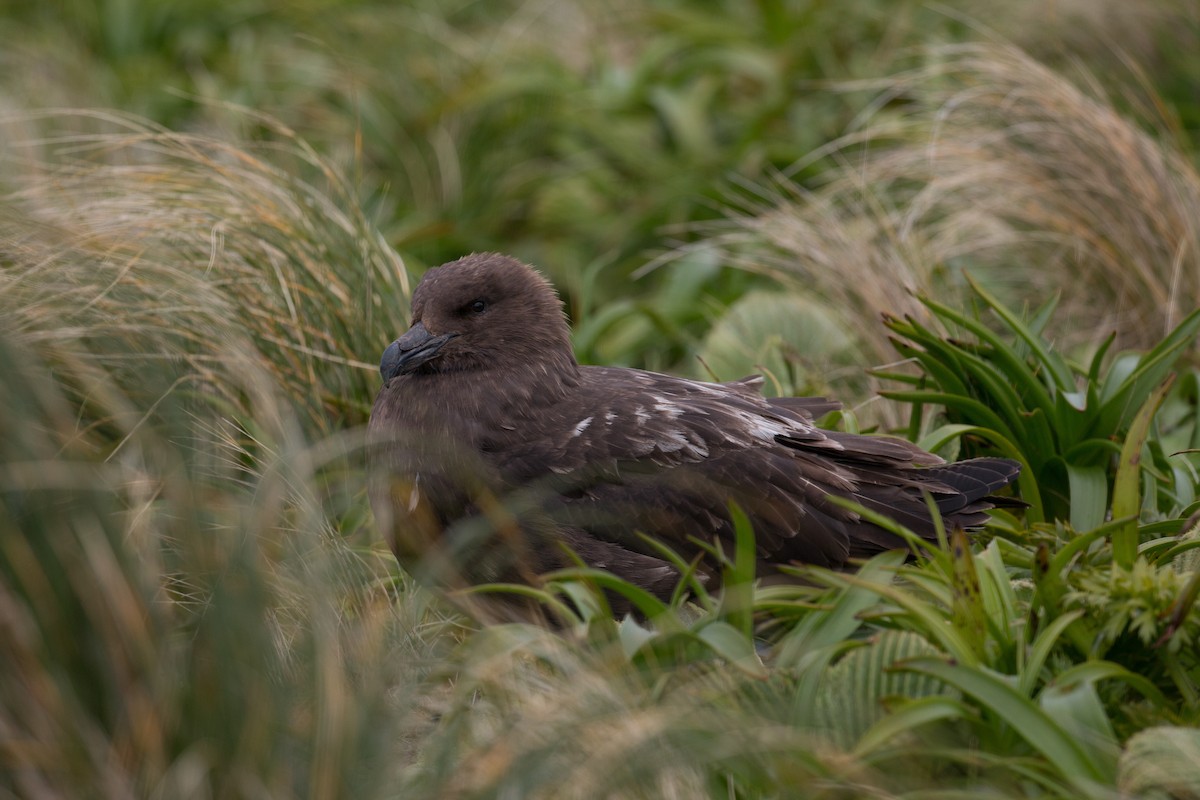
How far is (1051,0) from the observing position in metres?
6.41

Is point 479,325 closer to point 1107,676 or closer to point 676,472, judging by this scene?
point 676,472

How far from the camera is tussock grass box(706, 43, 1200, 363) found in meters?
4.86

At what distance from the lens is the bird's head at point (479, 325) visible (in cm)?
362

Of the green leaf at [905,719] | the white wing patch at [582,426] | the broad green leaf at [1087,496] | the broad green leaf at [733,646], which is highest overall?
the white wing patch at [582,426]

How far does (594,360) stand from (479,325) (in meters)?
1.70

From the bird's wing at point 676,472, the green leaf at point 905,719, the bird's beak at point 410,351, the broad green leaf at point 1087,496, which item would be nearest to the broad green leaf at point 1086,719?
the green leaf at point 905,719

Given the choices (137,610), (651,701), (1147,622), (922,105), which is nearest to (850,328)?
(922,105)

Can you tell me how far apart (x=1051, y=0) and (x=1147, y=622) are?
4.51 meters

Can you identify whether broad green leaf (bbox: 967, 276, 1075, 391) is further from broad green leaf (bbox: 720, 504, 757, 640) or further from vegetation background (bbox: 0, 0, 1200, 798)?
broad green leaf (bbox: 720, 504, 757, 640)

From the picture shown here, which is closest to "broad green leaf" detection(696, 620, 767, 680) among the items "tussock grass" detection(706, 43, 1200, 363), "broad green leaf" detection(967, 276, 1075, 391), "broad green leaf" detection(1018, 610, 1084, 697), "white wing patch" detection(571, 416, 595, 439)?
"broad green leaf" detection(1018, 610, 1084, 697)

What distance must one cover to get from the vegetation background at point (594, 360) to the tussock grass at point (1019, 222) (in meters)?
0.02

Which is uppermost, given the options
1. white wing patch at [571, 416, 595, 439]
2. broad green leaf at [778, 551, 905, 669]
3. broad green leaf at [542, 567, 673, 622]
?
white wing patch at [571, 416, 595, 439]

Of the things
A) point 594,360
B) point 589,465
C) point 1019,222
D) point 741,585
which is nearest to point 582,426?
point 589,465

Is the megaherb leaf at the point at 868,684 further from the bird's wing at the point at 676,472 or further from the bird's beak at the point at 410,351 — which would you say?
the bird's beak at the point at 410,351
